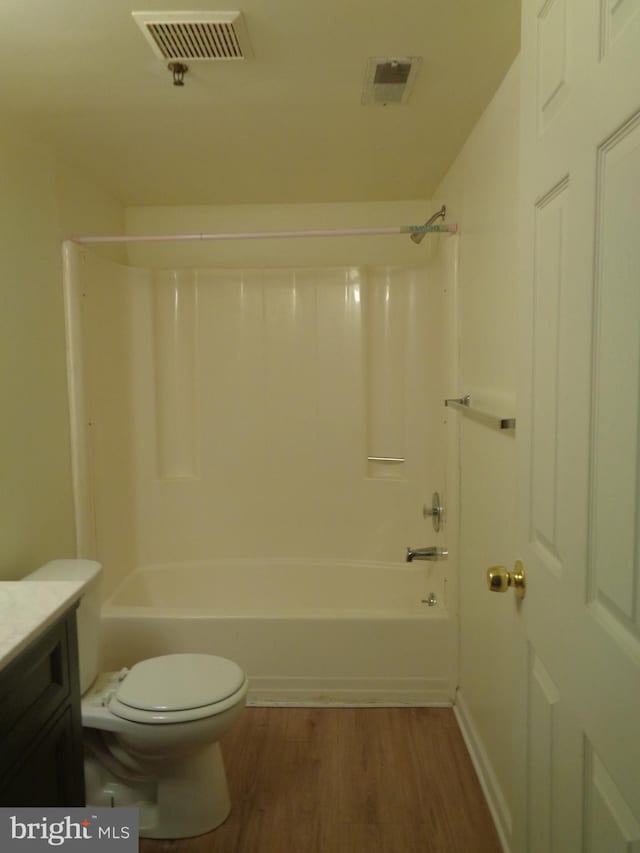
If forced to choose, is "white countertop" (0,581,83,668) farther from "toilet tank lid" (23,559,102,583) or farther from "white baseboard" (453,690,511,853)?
"white baseboard" (453,690,511,853)

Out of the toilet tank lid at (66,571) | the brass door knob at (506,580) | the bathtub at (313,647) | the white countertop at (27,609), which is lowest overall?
the bathtub at (313,647)

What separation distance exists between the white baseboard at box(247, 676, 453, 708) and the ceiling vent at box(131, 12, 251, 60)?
2176mm

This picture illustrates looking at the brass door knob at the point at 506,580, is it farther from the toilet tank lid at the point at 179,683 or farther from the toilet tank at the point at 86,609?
the toilet tank at the point at 86,609

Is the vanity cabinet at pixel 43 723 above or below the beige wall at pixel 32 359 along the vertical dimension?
below

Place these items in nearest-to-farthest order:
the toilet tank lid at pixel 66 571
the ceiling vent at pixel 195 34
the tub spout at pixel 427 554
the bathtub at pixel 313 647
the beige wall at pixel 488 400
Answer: the ceiling vent at pixel 195 34, the beige wall at pixel 488 400, the toilet tank lid at pixel 66 571, the bathtub at pixel 313 647, the tub spout at pixel 427 554

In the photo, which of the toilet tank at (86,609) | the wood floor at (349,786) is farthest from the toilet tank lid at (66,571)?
the wood floor at (349,786)

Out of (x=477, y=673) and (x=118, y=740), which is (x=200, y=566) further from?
(x=477, y=673)

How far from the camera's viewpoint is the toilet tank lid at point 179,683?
1.70 meters

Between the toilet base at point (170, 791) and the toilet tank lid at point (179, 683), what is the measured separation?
0.17 meters

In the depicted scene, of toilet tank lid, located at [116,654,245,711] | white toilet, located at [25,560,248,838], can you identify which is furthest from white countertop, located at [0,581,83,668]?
toilet tank lid, located at [116,654,245,711]

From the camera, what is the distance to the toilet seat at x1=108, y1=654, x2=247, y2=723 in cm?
167

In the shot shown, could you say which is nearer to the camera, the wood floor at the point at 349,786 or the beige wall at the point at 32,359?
the wood floor at the point at 349,786

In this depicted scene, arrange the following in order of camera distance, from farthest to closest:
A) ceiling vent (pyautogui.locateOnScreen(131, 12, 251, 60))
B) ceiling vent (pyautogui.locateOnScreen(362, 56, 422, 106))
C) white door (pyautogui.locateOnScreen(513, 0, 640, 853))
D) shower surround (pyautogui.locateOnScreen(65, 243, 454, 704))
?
shower surround (pyautogui.locateOnScreen(65, 243, 454, 704)) → ceiling vent (pyautogui.locateOnScreen(362, 56, 422, 106)) → ceiling vent (pyautogui.locateOnScreen(131, 12, 251, 60)) → white door (pyautogui.locateOnScreen(513, 0, 640, 853))

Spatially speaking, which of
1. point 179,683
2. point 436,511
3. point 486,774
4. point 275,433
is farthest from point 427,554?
point 179,683
